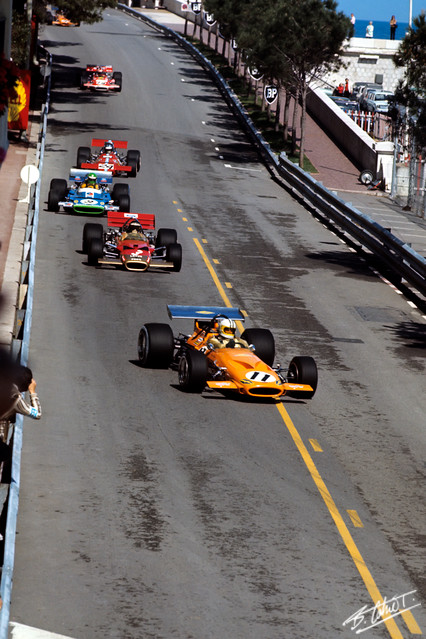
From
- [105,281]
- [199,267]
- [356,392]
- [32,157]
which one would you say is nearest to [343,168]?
[32,157]

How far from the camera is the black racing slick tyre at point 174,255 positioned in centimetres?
Answer: 2711

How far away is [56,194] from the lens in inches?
1291

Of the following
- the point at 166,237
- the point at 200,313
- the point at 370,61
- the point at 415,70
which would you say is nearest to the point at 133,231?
the point at 166,237

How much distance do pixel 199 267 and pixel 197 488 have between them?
14886 millimetres

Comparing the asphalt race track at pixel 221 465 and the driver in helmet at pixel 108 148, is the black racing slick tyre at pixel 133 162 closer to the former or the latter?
the driver in helmet at pixel 108 148

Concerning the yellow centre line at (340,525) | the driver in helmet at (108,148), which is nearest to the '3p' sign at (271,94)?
the driver in helmet at (108,148)

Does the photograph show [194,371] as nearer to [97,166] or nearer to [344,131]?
[97,166]

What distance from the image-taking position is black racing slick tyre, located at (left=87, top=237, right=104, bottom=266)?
26.5 metres

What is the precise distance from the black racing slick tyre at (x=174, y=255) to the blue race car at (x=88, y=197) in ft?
19.2

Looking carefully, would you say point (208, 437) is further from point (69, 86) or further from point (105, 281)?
point (69, 86)

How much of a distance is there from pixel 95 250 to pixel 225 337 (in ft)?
28.5

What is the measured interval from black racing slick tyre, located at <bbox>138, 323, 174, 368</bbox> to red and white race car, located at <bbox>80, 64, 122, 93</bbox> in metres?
44.7

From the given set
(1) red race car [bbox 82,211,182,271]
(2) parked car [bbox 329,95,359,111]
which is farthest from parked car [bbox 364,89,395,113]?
(1) red race car [bbox 82,211,182,271]

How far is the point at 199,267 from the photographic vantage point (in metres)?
28.3
